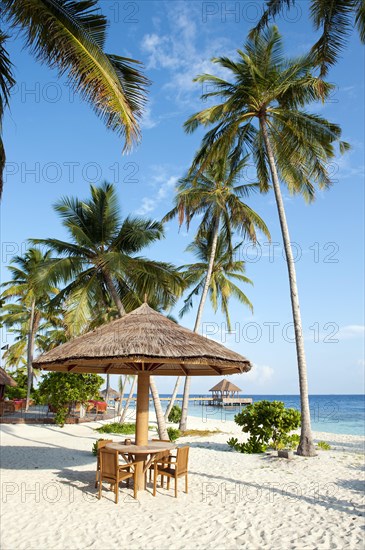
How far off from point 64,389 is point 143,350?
553 inches

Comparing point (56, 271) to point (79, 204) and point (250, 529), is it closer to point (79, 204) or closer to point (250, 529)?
point (79, 204)

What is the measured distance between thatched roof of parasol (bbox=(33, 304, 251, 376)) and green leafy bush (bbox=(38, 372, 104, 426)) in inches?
469

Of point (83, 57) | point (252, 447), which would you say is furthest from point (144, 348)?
point (252, 447)

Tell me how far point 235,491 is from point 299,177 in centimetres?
963

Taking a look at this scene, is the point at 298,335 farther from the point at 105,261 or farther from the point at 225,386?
the point at 225,386

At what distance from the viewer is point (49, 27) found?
628cm

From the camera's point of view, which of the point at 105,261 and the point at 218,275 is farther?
the point at 218,275

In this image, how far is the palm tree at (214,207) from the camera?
1786 centimetres

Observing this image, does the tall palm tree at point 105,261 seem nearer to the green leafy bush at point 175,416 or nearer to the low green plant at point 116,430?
the low green plant at point 116,430

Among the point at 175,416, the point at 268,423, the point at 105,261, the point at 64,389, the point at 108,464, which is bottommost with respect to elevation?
the point at 175,416

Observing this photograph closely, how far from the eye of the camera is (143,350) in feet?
21.1

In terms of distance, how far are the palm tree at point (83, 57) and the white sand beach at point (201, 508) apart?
516 cm

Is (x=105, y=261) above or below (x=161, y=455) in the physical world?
above

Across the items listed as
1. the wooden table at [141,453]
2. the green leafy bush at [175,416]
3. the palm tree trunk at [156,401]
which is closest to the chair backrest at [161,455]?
the wooden table at [141,453]
